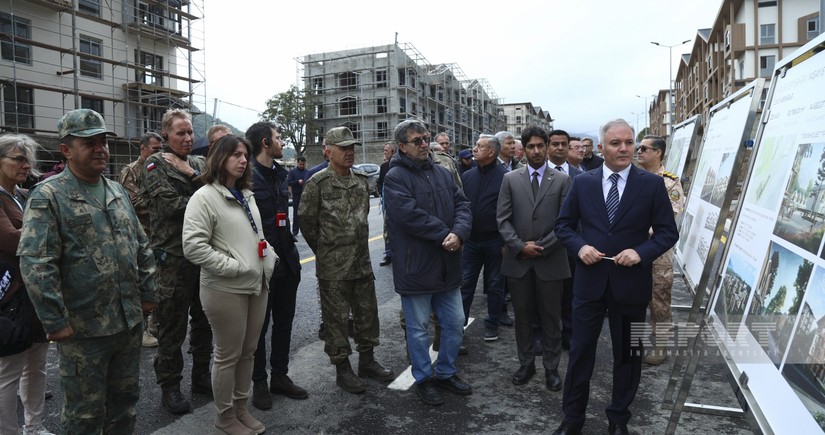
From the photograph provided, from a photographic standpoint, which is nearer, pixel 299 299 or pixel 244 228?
pixel 244 228

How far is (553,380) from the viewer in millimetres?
3990

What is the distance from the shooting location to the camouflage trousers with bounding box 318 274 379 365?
3938 millimetres

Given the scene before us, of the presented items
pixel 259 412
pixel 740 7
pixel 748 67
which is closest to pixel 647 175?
pixel 259 412

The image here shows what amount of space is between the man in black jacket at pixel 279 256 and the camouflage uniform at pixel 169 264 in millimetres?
548

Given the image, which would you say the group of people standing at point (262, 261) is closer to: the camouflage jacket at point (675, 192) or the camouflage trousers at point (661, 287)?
the camouflage trousers at point (661, 287)

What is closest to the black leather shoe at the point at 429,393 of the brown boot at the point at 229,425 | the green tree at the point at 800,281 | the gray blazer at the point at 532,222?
the gray blazer at the point at 532,222

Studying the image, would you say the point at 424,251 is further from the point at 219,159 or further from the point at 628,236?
the point at 219,159

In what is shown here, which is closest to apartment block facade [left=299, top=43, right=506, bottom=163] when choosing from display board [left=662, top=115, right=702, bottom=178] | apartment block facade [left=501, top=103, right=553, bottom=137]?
display board [left=662, top=115, right=702, bottom=178]

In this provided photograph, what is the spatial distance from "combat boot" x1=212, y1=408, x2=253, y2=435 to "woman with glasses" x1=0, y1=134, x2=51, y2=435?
3.49 ft

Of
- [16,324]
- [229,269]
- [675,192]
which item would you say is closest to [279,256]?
[229,269]

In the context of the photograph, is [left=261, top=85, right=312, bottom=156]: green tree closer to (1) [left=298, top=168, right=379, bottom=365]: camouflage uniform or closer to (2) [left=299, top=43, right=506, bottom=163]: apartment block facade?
(2) [left=299, top=43, right=506, bottom=163]: apartment block facade

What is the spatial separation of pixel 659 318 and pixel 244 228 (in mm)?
3909

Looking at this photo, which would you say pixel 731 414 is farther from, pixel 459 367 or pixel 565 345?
pixel 459 367

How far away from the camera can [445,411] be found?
3625 millimetres
